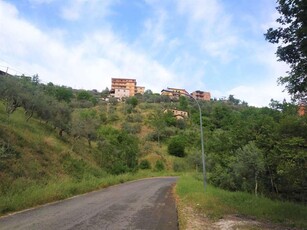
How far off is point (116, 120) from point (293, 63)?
9350cm

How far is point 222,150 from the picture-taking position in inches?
1845

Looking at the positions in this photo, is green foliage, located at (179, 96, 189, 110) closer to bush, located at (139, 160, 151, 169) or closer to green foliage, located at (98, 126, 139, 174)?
bush, located at (139, 160, 151, 169)

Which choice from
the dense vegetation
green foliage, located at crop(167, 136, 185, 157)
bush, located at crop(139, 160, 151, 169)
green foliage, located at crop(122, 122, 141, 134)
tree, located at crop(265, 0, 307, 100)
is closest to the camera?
tree, located at crop(265, 0, 307, 100)

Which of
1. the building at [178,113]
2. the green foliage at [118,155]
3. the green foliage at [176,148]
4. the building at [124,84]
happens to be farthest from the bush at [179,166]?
the building at [124,84]

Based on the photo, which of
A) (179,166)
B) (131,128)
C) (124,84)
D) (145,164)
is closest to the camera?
(145,164)

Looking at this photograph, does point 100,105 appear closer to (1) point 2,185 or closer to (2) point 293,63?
(1) point 2,185

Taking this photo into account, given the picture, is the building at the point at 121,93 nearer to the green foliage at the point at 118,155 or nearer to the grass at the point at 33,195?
the green foliage at the point at 118,155

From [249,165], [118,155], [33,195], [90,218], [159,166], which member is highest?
[118,155]

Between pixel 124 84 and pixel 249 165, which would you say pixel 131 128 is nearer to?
pixel 249 165

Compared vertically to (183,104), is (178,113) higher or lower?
lower

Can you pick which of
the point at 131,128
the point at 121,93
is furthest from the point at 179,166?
the point at 121,93

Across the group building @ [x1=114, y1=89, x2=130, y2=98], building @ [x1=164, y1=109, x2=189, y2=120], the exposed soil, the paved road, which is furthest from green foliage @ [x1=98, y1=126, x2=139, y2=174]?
building @ [x1=114, y1=89, x2=130, y2=98]

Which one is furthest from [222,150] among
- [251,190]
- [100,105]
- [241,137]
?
[100,105]

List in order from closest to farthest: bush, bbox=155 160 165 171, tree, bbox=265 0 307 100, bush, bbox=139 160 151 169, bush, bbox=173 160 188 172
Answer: tree, bbox=265 0 307 100 < bush, bbox=139 160 151 169 < bush, bbox=155 160 165 171 < bush, bbox=173 160 188 172
